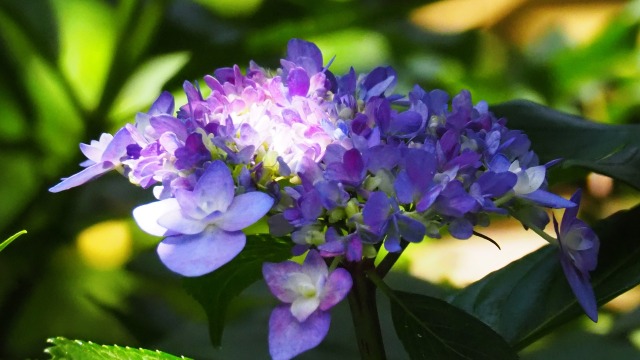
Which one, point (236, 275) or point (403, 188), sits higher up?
point (403, 188)

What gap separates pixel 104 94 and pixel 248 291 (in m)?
0.50

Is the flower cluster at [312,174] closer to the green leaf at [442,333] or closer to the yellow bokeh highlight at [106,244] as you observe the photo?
the green leaf at [442,333]

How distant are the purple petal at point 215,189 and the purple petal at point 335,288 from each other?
2.4 inches

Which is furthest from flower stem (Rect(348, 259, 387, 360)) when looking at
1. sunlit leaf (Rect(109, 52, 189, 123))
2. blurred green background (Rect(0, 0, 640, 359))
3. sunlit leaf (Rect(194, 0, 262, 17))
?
sunlit leaf (Rect(194, 0, 262, 17))

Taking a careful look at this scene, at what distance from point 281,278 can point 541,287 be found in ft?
1.21

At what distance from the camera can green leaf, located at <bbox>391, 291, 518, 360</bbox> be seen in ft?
1.47

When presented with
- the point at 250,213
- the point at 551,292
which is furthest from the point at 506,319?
the point at 250,213

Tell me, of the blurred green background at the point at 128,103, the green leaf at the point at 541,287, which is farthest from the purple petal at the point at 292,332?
the blurred green background at the point at 128,103

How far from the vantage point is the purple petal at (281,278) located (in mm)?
388

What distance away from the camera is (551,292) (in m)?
0.68

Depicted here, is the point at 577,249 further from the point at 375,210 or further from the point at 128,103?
the point at 128,103

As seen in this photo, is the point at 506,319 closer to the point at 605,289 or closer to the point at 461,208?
the point at 605,289

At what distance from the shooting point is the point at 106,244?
1.48 metres

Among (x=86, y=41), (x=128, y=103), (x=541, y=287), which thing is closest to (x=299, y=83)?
(x=541, y=287)
